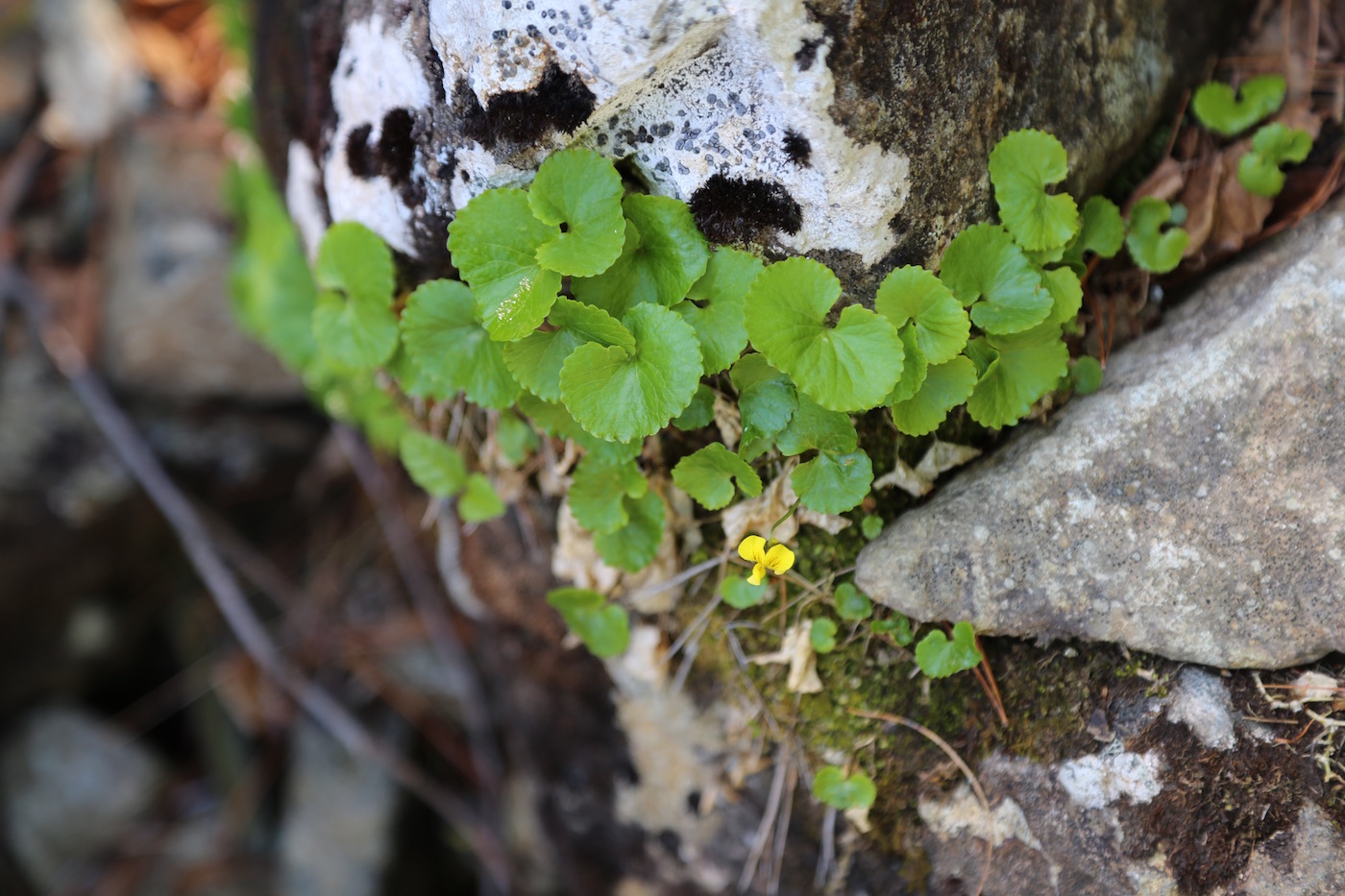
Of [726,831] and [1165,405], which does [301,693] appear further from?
[1165,405]

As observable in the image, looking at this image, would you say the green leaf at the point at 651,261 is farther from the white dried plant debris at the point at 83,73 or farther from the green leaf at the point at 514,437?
the white dried plant debris at the point at 83,73

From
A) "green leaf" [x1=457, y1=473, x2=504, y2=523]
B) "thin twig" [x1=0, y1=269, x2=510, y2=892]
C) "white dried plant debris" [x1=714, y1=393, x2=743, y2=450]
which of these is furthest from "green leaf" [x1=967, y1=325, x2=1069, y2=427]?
"thin twig" [x1=0, y1=269, x2=510, y2=892]

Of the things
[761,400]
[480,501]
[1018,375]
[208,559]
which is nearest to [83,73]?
[208,559]

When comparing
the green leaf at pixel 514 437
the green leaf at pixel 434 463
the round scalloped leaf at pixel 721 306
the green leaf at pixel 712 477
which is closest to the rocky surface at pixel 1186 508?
the green leaf at pixel 712 477

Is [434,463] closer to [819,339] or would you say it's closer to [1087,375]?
[819,339]

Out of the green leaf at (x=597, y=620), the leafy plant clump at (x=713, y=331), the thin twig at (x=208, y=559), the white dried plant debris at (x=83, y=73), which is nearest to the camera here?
the leafy plant clump at (x=713, y=331)
